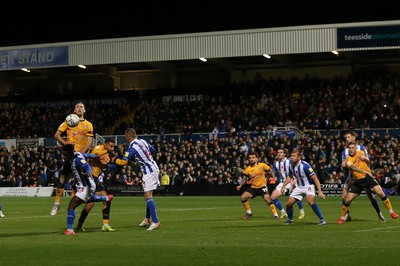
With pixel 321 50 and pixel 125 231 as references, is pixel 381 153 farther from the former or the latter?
pixel 125 231

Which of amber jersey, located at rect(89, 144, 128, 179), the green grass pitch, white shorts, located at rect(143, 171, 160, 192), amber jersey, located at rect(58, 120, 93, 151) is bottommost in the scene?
the green grass pitch

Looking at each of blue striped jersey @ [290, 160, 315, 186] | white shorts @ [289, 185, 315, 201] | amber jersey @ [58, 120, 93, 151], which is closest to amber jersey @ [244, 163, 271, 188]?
blue striped jersey @ [290, 160, 315, 186]

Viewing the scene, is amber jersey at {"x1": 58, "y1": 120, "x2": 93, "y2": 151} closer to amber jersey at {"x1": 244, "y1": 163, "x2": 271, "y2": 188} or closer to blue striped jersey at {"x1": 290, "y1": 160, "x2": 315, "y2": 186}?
blue striped jersey at {"x1": 290, "y1": 160, "x2": 315, "y2": 186}

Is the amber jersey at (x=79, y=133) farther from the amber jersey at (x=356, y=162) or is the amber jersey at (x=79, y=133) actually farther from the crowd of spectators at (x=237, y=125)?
the crowd of spectators at (x=237, y=125)

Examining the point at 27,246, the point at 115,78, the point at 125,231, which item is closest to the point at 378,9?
the point at 115,78

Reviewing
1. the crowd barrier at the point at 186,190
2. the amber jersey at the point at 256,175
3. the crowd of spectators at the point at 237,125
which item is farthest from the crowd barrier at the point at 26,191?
the amber jersey at the point at 256,175

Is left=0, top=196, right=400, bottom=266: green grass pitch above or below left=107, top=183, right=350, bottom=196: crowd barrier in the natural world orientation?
above

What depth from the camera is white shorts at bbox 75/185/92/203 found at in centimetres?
1958

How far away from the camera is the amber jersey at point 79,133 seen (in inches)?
879

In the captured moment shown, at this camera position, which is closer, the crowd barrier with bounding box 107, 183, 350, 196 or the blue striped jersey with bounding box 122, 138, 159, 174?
the blue striped jersey with bounding box 122, 138, 159, 174

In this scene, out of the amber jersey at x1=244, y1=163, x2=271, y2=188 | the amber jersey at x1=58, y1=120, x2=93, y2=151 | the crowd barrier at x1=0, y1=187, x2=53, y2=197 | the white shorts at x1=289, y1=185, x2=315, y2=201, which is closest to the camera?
the amber jersey at x1=58, y1=120, x2=93, y2=151

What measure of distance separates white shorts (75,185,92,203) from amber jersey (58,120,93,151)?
109 inches

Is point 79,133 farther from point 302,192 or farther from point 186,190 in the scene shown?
point 186,190

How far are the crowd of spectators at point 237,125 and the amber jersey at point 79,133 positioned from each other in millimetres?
24154
